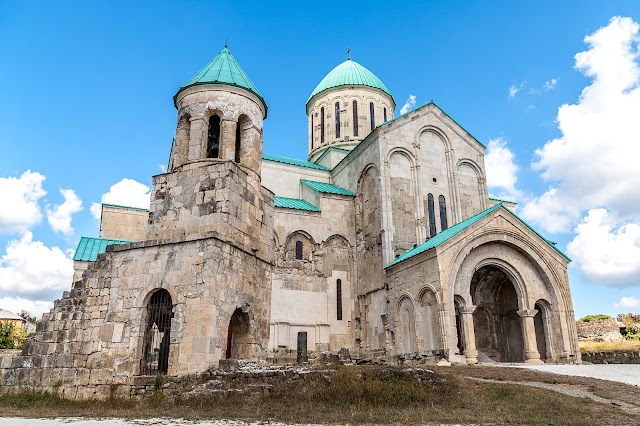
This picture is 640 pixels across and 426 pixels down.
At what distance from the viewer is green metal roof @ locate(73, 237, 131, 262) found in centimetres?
1870

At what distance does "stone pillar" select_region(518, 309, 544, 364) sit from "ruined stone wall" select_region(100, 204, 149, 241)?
51.5ft

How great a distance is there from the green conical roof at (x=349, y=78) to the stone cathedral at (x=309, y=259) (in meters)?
0.12

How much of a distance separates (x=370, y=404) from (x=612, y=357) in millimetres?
14189

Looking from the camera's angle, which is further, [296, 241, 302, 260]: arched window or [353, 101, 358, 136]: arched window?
[353, 101, 358, 136]: arched window

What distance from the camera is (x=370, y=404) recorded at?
8.62 meters

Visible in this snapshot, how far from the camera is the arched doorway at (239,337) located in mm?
12156

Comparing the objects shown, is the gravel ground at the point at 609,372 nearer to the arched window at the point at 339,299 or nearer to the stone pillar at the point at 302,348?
the stone pillar at the point at 302,348

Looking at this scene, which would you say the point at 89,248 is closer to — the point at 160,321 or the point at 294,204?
the point at 294,204

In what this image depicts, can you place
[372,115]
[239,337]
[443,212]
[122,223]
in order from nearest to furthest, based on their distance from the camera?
[239,337] → [443,212] → [122,223] → [372,115]

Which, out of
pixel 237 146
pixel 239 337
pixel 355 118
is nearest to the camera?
pixel 239 337

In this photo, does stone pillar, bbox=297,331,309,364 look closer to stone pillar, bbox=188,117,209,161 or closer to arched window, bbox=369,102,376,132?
stone pillar, bbox=188,117,209,161

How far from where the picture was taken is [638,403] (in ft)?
28.5

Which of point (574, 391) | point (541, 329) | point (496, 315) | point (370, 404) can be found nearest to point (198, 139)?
point (370, 404)

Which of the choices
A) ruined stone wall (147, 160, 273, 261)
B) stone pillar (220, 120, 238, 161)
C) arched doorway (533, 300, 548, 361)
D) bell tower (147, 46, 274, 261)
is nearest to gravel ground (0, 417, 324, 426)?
bell tower (147, 46, 274, 261)
